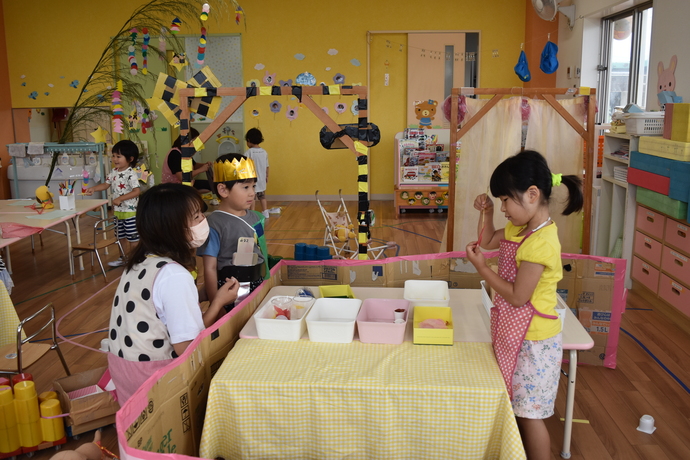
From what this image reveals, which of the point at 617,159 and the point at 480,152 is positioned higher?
the point at 480,152

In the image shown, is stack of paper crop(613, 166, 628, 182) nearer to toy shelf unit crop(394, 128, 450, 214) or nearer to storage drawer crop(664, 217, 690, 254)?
storage drawer crop(664, 217, 690, 254)

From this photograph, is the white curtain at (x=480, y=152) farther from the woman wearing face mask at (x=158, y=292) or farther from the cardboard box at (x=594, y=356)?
the woman wearing face mask at (x=158, y=292)

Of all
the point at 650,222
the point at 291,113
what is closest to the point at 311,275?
the point at 650,222

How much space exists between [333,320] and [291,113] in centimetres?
730

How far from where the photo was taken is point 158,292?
76.4 inches

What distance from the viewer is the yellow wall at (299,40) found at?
9.00m

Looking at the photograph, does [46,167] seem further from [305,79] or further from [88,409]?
[88,409]

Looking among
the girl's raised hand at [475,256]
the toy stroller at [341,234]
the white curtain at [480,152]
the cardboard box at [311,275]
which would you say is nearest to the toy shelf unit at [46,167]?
the toy stroller at [341,234]

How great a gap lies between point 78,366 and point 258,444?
2033 mm

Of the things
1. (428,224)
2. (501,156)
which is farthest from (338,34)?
(501,156)

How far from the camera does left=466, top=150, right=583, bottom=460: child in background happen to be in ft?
6.66

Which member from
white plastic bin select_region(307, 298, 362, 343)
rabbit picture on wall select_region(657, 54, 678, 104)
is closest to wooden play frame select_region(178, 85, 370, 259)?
white plastic bin select_region(307, 298, 362, 343)

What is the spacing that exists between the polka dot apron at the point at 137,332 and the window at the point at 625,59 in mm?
5269

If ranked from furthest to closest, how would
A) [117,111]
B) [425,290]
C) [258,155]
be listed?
[258,155], [117,111], [425,290]
